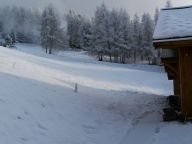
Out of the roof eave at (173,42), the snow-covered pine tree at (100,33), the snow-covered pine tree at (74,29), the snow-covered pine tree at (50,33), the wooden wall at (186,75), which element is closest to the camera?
the roof eave at (173,42)

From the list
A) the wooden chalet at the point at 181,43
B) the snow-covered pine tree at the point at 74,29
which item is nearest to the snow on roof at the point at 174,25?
the wooden chalet at the point at 181,43

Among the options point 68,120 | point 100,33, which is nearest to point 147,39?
point 100,33

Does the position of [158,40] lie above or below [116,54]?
above

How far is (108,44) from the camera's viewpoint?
69188 millimetres

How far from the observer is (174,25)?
1342 cm

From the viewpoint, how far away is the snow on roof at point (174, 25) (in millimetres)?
12487

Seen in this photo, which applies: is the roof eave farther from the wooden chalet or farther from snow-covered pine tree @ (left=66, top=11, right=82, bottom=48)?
snow-covered pine tree @ (left=66, top=11, right=82, bottom=48)

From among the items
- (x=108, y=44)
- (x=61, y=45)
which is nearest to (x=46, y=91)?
(x=108, y=44)

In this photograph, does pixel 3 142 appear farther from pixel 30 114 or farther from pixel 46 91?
pixel 46 91

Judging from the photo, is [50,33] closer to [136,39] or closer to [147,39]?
[136,39]

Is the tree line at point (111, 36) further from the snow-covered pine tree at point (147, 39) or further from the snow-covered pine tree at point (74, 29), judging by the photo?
the snow-covered pine tree at point (74, 29)

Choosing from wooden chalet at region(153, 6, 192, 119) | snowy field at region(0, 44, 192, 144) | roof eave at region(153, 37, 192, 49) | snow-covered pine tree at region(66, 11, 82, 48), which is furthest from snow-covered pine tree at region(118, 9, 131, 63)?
roof eave at region(153, 37, 192, 49)

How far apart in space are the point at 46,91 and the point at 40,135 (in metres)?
5.09

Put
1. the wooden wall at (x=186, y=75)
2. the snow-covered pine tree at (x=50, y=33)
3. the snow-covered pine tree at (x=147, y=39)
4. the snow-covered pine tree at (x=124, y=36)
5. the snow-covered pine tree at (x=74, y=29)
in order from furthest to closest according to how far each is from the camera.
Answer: the snow-covered pine tree at (x=74, y=29), the snow-covered pine tree at (x=147, y=39), the snow-covered pine tree at (x=50, y=33), the snow-covered pine tree at (x=124, y=36), the wooden wall at (x=186, y=75)
